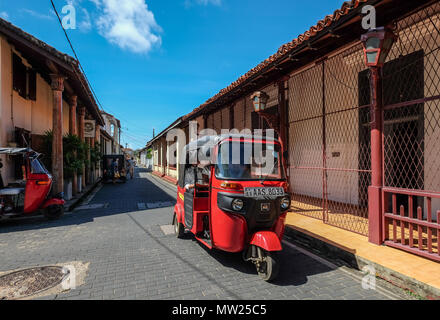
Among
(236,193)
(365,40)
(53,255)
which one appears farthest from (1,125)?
(365,40)

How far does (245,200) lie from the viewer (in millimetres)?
3420

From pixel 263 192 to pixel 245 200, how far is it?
1.00 feet

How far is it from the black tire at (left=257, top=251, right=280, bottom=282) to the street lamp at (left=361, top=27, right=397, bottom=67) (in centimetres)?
361

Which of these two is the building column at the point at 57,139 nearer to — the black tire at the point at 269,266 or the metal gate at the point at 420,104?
the black tire at the point at 269,266

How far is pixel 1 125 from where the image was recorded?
23.7 feet

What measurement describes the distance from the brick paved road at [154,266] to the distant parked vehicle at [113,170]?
12.8 meters

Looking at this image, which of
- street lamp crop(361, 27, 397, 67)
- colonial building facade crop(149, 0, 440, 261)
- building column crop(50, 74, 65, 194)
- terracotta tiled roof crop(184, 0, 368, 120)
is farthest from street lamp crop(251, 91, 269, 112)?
building column crop(50, 74, 65, 194)

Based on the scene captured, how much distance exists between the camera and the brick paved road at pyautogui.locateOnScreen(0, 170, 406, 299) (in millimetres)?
3008

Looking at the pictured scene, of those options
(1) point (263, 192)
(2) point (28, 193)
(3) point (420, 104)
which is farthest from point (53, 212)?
(3) point (420, 104)

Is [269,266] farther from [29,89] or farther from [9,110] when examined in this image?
[29,89]

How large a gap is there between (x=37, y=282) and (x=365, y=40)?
6.33m

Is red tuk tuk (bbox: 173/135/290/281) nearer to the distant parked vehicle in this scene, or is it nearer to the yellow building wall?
the yellow building wall
